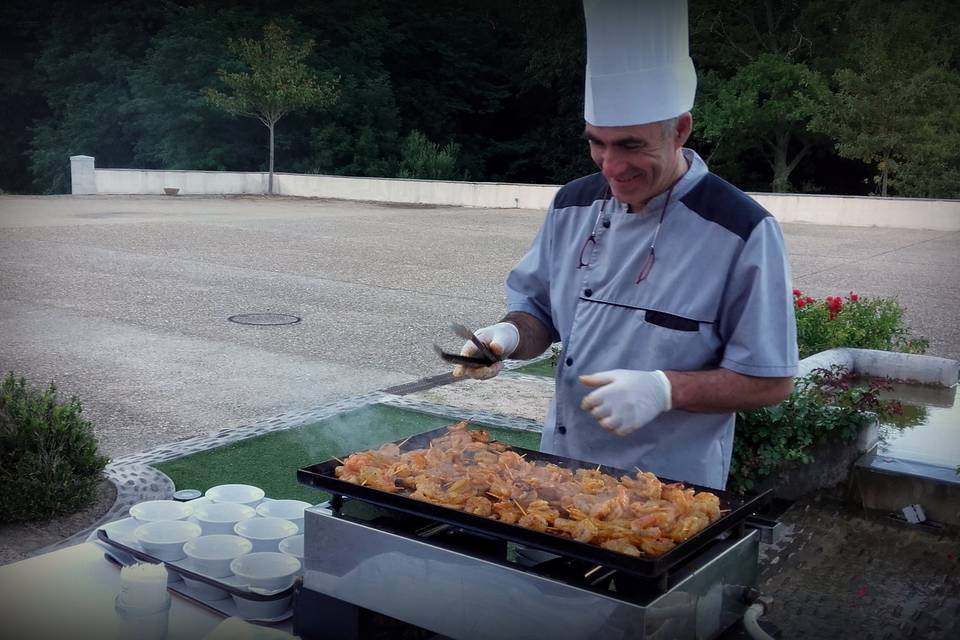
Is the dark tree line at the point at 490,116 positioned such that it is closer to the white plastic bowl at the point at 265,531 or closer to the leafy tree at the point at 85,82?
the leafy tree at the point at 85,82

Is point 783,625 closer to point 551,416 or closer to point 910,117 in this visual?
point 551,416

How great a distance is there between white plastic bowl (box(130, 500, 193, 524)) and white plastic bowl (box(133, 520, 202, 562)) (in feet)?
0.16

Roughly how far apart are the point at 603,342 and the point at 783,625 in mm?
1752

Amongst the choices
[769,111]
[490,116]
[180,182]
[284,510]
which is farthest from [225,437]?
[769,111]

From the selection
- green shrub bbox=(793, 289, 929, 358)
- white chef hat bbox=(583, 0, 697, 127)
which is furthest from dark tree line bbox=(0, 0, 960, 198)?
green shrub bbox=(793, 289, 929, 358)

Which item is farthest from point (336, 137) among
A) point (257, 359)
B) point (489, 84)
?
point (257, 359)

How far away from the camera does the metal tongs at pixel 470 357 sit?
2156mm

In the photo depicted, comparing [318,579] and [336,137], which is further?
[336,137]

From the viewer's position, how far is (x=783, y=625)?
3391mm

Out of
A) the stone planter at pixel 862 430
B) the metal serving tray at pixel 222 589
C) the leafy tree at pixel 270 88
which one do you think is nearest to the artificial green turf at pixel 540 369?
the stone planter at pixel 862 430

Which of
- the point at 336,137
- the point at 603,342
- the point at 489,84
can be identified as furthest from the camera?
the point at 336,137

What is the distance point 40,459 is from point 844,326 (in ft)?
18.3

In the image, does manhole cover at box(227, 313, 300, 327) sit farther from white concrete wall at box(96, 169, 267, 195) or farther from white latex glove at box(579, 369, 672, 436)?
white concrete wall at box(96, 169, 267, 195)

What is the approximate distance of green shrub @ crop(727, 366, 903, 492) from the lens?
4.39 m
